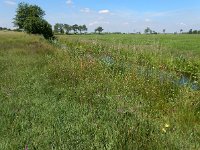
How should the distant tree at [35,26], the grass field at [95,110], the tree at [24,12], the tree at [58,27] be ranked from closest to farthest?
the grass field at [95,110] → the distant tree at [35,26] → the tree at [24,12] → the tree at [58,27]

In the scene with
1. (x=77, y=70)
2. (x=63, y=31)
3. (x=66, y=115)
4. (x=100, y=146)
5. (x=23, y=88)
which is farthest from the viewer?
(x=63, y=31)

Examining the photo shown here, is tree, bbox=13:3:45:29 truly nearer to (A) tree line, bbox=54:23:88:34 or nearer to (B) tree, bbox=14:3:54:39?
(B) tree, bbox=14:3:54:39

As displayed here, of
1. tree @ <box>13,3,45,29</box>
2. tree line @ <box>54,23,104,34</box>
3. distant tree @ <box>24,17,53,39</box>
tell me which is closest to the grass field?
distant tree @ <box>24,17,53,39</box>

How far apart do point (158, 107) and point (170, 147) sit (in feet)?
11.1

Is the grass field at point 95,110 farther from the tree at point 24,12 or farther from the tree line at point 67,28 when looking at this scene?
the tree line at point 67,28

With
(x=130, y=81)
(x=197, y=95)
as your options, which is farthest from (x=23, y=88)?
(x=197, y=95)

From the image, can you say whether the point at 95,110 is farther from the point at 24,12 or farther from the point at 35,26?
the point at 24,12

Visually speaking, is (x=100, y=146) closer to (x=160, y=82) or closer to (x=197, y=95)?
(x=197, y=95)

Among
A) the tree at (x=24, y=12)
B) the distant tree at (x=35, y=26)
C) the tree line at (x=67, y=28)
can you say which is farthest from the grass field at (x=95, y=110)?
the tree line at (x=67, y=28)

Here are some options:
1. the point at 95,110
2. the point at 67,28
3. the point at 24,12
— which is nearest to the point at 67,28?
the point at 67,28

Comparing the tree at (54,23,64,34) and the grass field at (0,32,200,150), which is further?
the tree at (54,23,64,34)

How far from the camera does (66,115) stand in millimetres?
8102

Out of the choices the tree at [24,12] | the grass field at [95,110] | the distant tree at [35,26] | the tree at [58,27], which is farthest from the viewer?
the tree at [58,27]

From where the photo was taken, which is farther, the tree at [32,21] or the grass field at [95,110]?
the tree at [32,21]
